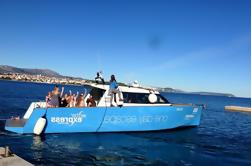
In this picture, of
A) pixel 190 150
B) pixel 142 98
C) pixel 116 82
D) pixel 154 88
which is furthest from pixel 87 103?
pixel 190 150

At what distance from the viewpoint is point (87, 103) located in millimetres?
17625

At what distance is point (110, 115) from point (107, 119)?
0.93 feet

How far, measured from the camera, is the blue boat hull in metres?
15.8

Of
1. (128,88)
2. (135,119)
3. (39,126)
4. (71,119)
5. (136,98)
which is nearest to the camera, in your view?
(39,126)

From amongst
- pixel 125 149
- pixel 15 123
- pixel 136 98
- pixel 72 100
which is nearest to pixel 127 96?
pixel 136 98

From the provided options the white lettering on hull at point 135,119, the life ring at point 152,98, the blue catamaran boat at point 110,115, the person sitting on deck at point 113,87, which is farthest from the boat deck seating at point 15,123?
the life ring at point 152,98

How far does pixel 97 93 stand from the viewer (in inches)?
714

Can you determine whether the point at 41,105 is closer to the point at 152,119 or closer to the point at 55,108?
the point at 55,108

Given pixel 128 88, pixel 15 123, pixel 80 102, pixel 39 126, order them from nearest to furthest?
pixel 39 126 → pixel 15 123 → pixel 80 102 → pixel 128 88

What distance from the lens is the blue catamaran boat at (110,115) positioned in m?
15.8

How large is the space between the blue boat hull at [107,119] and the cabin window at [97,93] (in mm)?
1549

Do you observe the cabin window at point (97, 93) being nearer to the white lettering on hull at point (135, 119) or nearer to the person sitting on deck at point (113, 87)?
the person sitting on deck at point (113, 87)

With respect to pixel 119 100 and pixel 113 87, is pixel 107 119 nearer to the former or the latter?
pixel 119 100

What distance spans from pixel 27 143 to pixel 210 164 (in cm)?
776
